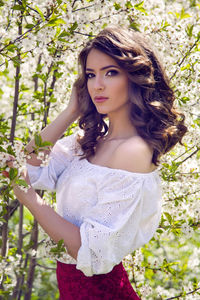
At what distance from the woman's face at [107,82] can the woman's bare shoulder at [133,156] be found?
9.8 inches

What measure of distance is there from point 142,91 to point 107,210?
2.39 ft

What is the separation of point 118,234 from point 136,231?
14 centimetres

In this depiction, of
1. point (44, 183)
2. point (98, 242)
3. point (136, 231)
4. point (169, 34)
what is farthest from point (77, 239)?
point (169, 34)

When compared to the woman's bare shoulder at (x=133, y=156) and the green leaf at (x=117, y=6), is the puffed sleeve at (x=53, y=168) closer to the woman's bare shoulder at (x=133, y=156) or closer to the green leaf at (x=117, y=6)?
the woman's bare shoulder at (x=133, y=156)

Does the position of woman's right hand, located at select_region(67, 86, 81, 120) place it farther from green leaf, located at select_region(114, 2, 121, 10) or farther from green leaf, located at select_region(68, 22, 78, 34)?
green leaf, located at select_region(114, 2, 121, 10)

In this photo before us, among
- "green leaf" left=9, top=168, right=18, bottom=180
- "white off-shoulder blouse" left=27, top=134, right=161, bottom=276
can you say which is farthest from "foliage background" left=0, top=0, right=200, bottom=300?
"white off-shoulder blouse" left=27, top=134, right=161, bottom=276

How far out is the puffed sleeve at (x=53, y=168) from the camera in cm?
280

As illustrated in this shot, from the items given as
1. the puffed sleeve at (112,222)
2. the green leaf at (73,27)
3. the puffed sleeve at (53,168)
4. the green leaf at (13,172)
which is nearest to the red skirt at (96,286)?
the puffed sleeve at (112,222)

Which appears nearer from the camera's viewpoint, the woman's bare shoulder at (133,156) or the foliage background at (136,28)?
the woman's bare shoulder at (133,156)


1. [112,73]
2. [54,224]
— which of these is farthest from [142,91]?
[54,224]

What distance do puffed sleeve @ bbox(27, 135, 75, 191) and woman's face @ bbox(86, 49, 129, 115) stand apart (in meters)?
0.43

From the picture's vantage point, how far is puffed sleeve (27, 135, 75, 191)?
280 centimetres

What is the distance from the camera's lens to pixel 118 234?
2334 millimetres

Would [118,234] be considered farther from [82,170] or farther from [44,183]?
[44,183]
